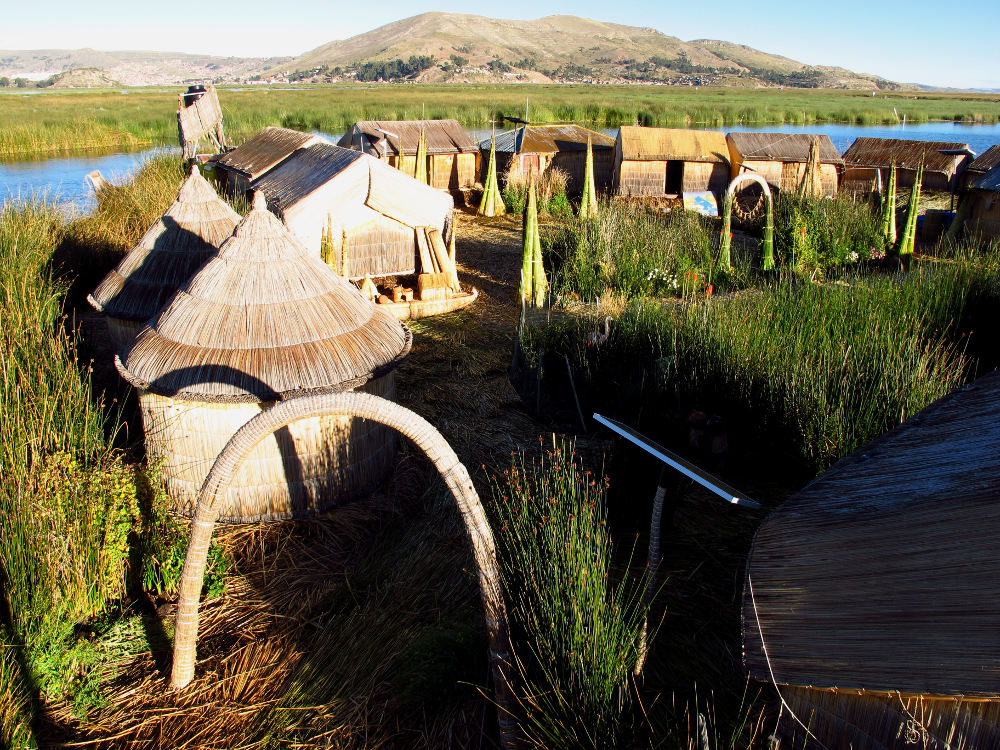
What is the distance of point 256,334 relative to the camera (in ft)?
13.6

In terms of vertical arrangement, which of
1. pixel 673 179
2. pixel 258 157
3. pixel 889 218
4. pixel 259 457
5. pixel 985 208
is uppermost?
pixel 258 157

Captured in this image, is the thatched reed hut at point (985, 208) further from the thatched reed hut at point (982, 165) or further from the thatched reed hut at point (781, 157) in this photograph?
the thatched reed hut at point (781, 157)

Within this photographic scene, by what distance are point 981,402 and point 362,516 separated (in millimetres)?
3149

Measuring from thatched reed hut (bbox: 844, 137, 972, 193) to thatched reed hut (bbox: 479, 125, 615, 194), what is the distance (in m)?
5.70

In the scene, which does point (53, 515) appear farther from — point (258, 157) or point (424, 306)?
point (258, 157)

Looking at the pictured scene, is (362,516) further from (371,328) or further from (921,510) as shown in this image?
(921,510)

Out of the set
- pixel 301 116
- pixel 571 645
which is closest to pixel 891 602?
pixel 571 645

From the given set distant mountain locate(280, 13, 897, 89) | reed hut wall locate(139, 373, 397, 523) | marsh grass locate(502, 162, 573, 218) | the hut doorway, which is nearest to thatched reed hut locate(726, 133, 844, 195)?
the hut doorway

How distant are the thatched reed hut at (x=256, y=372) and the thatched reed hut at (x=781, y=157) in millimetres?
14340

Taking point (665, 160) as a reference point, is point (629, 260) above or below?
below

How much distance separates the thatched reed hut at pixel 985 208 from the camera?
11.8 metres

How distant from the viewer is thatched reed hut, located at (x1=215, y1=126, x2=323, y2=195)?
1102 centimetres

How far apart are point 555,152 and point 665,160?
8.76 ft

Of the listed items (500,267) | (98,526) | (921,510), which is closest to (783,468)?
(921,510)
